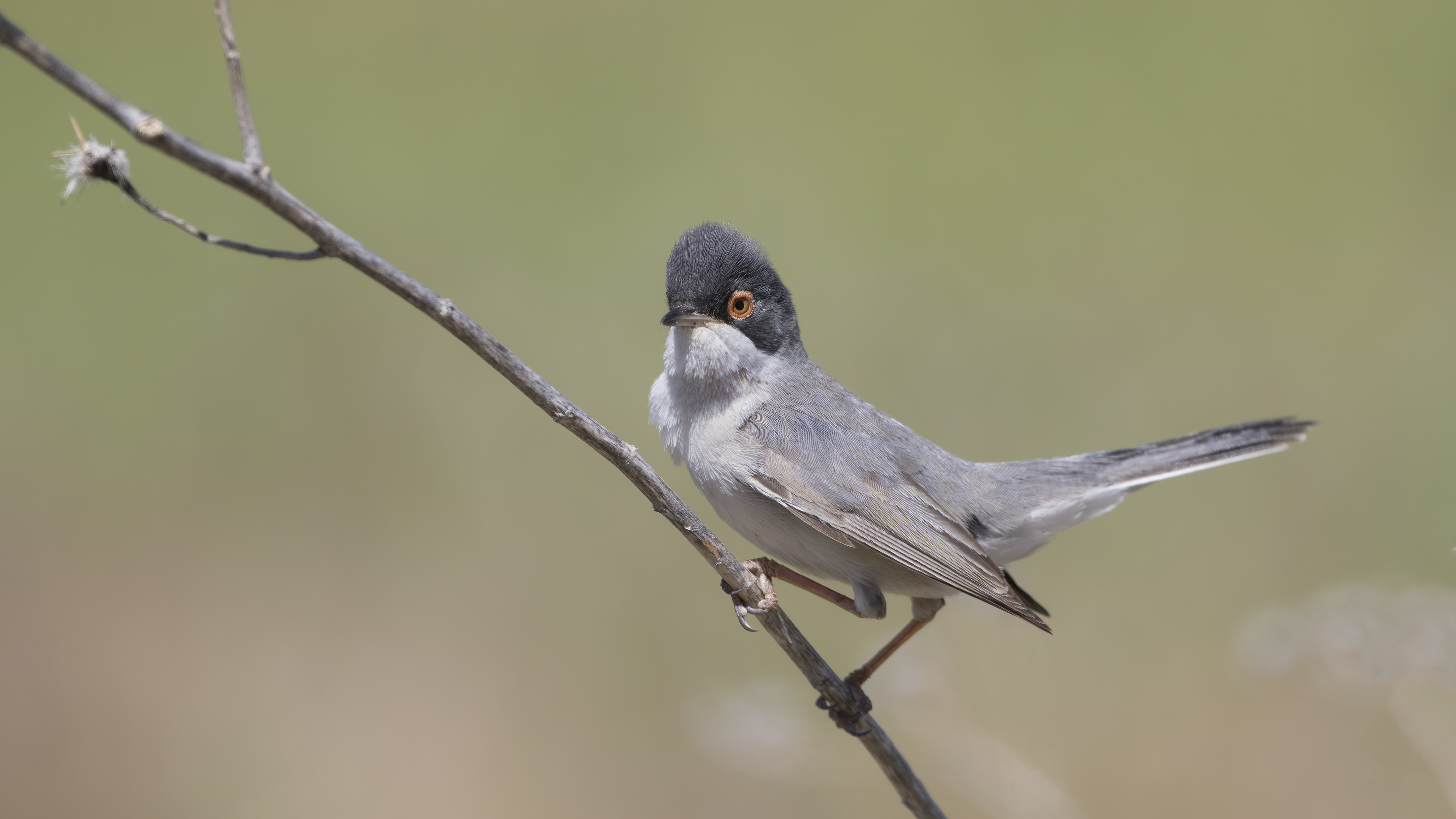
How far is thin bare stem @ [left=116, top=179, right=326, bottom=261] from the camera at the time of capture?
1395mm

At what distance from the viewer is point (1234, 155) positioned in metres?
6.80

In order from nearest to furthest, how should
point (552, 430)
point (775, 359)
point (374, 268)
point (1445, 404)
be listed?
point (374, 268) → point (775, 359) → point (1445, 404) → point (552, 430)

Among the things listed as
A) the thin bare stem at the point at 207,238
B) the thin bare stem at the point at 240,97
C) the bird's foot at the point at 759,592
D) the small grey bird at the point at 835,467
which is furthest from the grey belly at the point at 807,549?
the thin bare stem at the point at 240,97

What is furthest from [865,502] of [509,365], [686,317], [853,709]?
[509,365]

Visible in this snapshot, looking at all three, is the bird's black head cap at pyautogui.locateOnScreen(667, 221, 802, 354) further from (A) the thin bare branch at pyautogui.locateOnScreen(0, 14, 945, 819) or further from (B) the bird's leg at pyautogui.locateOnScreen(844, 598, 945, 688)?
(B) the bird's leg at pyautogui.locateOnScreen(844, 598, 945, 688)

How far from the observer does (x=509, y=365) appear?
5.32 ft

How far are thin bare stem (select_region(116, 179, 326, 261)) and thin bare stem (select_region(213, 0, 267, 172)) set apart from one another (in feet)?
0.43

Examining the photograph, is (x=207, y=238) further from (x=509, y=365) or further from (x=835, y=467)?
(x=835, y=467)

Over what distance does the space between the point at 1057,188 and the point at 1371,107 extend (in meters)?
2.25

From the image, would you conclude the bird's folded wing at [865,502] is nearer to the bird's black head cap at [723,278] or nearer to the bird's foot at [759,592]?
the bird's foot at [759,592]

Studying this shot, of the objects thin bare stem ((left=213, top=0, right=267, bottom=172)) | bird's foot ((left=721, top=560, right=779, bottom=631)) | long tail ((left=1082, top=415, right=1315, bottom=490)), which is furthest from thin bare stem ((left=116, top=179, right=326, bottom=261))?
long tail ((left=1082, top=415, right=1315, bottom=490))

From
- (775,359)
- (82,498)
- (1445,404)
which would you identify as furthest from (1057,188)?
(82,498)

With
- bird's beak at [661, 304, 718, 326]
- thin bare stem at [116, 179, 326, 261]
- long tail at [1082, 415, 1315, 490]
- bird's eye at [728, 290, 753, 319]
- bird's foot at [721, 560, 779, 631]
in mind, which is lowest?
bird's foot at [721, 560, 779, 631]

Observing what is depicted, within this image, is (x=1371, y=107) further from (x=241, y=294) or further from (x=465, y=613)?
(x=241, y=294)
